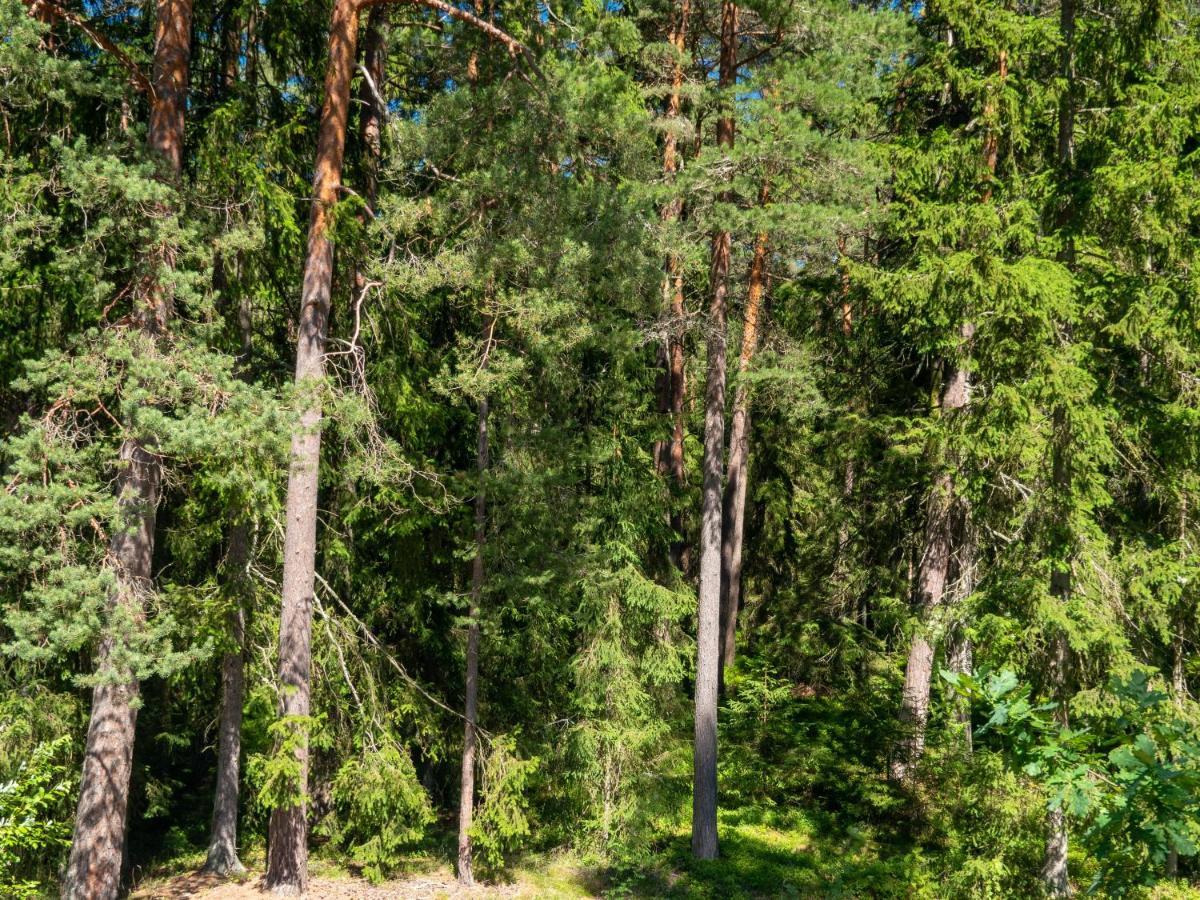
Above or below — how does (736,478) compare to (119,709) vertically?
above

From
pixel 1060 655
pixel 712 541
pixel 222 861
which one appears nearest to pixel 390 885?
pixel 222 861

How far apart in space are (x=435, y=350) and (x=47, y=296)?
4722 millimetres

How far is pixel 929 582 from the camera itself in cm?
1248

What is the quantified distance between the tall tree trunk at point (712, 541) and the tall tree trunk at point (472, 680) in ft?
9.80

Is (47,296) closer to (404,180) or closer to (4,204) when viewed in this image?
Result: (4,204)

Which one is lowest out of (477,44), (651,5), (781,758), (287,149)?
(781,758)

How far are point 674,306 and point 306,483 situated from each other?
230 inches

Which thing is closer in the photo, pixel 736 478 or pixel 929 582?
pixel 929 582

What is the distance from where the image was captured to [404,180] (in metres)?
12.2

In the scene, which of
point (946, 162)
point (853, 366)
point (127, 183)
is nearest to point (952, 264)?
point (946, 162)

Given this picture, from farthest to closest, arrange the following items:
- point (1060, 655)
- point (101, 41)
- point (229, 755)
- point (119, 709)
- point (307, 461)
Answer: point (229, 755) → point (307, 461) → point (1060, 655) → point (101, 41) → point (119, 709)

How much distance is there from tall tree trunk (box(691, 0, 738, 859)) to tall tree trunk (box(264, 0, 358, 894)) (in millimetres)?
4817

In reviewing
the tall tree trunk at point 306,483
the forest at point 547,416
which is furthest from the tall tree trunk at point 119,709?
the tall tree trunk at point 306,483

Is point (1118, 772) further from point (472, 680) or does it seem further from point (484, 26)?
point (472, 680)
